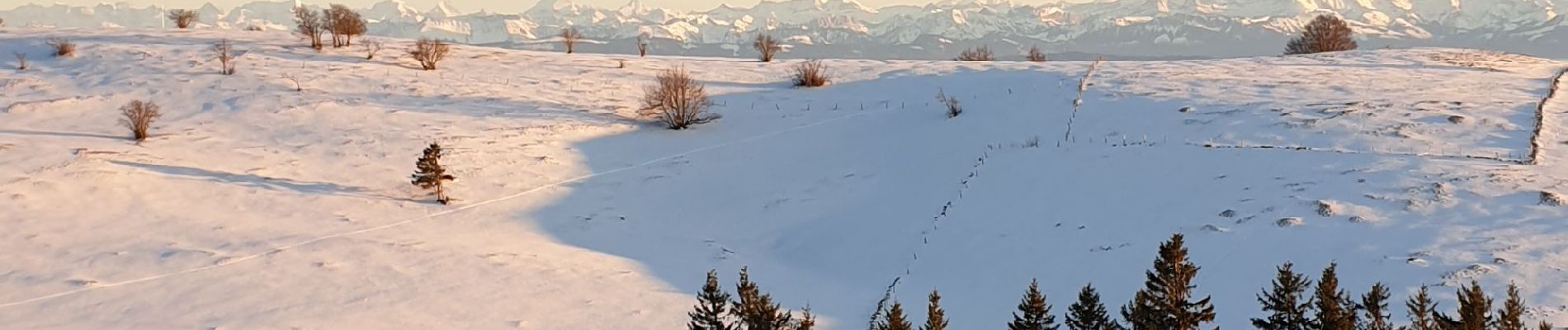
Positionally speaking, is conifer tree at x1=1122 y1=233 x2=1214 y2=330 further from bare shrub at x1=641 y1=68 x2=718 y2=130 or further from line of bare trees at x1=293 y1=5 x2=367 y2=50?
line of bare trees at x1=293 y1=5 x2=367 y2=50

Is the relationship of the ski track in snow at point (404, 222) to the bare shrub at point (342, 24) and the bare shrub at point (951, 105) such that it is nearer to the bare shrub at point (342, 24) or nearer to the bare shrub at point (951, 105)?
the bare shrub at point (951, 105)

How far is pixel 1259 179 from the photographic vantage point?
830 inches

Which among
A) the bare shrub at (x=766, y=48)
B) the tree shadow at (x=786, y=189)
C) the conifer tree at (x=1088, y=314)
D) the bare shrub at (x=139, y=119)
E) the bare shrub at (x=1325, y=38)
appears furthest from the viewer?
the bare shrub at (x=1325, y=38)

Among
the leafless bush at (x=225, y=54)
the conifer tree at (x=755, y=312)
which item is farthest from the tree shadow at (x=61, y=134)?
the conifer tree at (x=755, y=312)

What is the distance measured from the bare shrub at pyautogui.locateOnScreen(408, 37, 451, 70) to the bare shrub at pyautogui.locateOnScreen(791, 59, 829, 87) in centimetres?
1366

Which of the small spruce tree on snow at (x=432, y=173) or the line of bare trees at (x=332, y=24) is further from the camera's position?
the line of bare trees at (x=332, y=24)

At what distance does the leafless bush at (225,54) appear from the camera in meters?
→ 36.8

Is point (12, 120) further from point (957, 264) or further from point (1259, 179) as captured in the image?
point (1259, 179)

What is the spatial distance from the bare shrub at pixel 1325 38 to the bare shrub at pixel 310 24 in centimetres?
4617

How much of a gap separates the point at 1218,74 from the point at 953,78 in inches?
353

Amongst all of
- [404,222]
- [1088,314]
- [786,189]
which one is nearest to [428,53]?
[404,222]

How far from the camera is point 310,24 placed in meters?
44.9

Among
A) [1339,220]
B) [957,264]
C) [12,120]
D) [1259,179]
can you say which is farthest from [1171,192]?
[12,120]

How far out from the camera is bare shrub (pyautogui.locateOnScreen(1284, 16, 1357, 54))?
5381 cm
